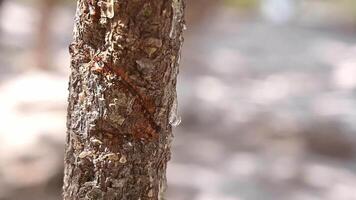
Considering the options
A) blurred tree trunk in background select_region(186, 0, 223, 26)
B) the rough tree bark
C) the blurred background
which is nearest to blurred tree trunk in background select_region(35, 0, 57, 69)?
the blurred background

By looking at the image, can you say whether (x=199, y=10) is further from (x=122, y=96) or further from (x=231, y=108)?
(x=122, y=96)

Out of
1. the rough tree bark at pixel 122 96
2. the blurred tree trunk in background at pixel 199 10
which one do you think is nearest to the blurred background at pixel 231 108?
the blurred tree trunk in background at pixel 199 10

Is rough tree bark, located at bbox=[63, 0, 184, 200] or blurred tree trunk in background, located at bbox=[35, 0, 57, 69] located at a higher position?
blurred tree trunk in background, located at bbox=[35, 0, 57, 69]

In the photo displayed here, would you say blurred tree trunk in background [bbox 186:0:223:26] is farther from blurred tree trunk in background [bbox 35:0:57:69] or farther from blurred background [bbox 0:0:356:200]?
blurred tree trunk in background [bbox 35:0:57:69]

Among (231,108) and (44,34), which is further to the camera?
(231,108)

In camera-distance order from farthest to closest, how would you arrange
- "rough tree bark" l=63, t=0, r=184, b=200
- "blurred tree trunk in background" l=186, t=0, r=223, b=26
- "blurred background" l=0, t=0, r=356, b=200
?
1. "blurred tree trunk in background" l=186, t=0, r=223, b=26
2. "blurred background" l=0, t=0, r=356, b=200
3. "rough tree bark" l=63, t=0, r=184, b=200

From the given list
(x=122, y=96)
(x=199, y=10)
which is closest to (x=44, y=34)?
(x=199, y=10)

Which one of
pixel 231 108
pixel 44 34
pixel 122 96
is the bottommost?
pixel 122 96

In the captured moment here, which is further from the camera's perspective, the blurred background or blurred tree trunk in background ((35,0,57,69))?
blurred tree trunk in background ((35,0,57,69))
